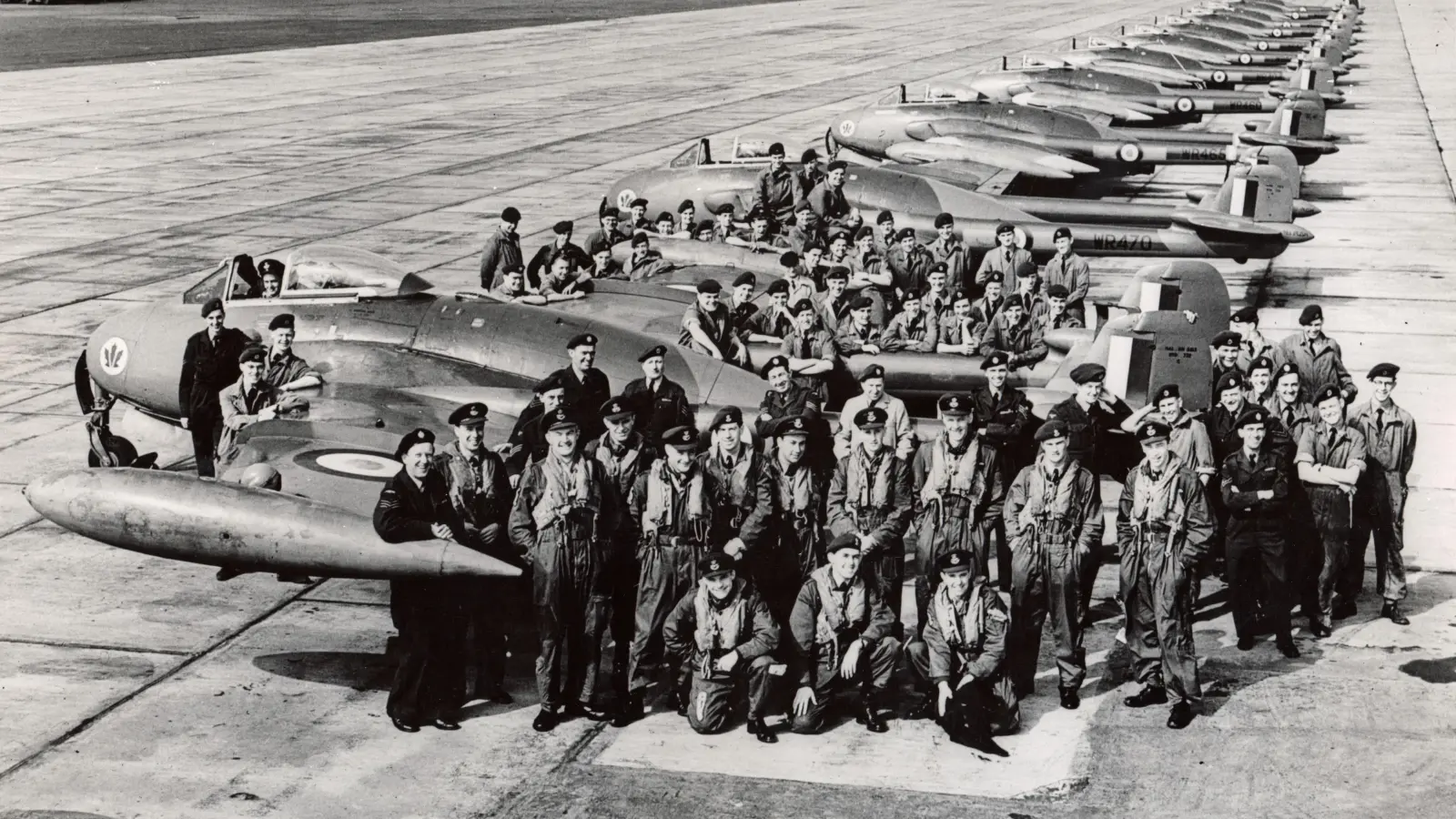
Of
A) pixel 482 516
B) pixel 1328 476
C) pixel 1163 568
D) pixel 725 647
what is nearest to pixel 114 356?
pixel 482 516

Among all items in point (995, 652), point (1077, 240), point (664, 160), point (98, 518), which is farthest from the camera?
point (664, 160)

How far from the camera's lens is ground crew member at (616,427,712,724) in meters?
9.28

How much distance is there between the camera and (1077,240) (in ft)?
68.3

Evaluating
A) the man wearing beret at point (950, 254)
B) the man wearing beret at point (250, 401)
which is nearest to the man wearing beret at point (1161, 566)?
the man wearing beret at point (250, 401)

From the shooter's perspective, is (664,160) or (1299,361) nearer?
(1299,361)

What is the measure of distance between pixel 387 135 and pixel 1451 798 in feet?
111

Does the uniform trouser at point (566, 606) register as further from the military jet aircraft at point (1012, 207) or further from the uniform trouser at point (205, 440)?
the military jet aircraft at point (1012, 207)

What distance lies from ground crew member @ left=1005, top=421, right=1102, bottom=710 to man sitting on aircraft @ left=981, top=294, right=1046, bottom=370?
17.2 feet

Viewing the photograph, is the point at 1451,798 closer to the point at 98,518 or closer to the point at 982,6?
the point at 98,518

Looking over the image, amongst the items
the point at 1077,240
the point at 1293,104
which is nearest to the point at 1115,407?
the point at 1077,240

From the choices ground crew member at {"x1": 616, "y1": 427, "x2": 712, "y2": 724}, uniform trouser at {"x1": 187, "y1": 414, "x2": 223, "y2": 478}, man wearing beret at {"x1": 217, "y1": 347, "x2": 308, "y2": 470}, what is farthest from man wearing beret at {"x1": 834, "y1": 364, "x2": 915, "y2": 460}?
uniform trouser at {"x1": 187, "y1": 414, "x2": 223, "y2": 478}

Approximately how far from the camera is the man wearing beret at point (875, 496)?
986 centimetres

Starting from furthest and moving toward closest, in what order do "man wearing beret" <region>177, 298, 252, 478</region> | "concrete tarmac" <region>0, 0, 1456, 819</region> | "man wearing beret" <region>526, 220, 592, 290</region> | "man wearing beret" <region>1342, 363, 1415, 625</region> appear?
"man wearing beret" <region>526, 220, 592, 290</region> < "man wearing beret" <region>177, 298, 252, 478</region> < "man wearing beret" <region>1342, 363, 1415, 625</region> < "concrete tarmac" <region>0, 0, 1456, 819</region>

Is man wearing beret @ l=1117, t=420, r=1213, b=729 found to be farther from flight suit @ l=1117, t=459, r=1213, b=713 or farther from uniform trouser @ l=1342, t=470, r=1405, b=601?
uniform trouser @ l=1342, t=470, r=1405, b=601
